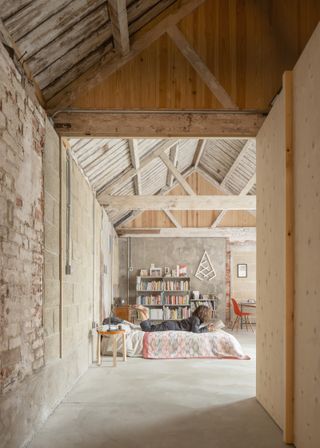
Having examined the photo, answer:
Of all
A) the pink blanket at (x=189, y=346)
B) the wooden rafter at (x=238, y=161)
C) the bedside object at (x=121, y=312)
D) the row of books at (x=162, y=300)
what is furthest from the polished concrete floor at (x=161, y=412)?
the row of books at (x=162, y=300)

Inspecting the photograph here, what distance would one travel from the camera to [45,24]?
4137 millimetres

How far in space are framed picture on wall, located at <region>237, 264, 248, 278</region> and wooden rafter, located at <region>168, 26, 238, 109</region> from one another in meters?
10.6

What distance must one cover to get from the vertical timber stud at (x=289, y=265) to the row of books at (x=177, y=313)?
35.0ft

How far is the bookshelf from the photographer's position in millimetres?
14891

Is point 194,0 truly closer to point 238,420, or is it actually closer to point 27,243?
point 27,243

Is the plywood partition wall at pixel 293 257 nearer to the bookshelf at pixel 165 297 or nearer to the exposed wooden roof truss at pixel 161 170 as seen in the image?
the exposed wooden roof truss at pixel 161 170

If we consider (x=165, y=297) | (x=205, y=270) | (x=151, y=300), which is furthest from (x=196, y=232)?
(x=151, y=300)

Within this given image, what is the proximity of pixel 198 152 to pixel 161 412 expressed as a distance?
815 cm

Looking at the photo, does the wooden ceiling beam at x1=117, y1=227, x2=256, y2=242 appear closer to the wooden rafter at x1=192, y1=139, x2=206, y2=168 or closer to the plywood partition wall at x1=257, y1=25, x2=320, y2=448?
the wooden rafter at x1=192, y1=139, x2=206, y2=168

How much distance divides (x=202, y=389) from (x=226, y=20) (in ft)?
14.8

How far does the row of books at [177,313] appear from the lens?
48.8 feet

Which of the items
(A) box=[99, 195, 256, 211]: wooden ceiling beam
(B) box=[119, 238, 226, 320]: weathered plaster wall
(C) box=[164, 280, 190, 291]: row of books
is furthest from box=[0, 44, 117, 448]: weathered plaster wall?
(B) box=[119, 238, 226, 320]: weathered plaster wall

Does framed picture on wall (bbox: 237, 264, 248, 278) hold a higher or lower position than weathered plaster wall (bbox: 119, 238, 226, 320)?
lower

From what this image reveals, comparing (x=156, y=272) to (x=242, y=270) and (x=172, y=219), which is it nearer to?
(x=172, y=219)
